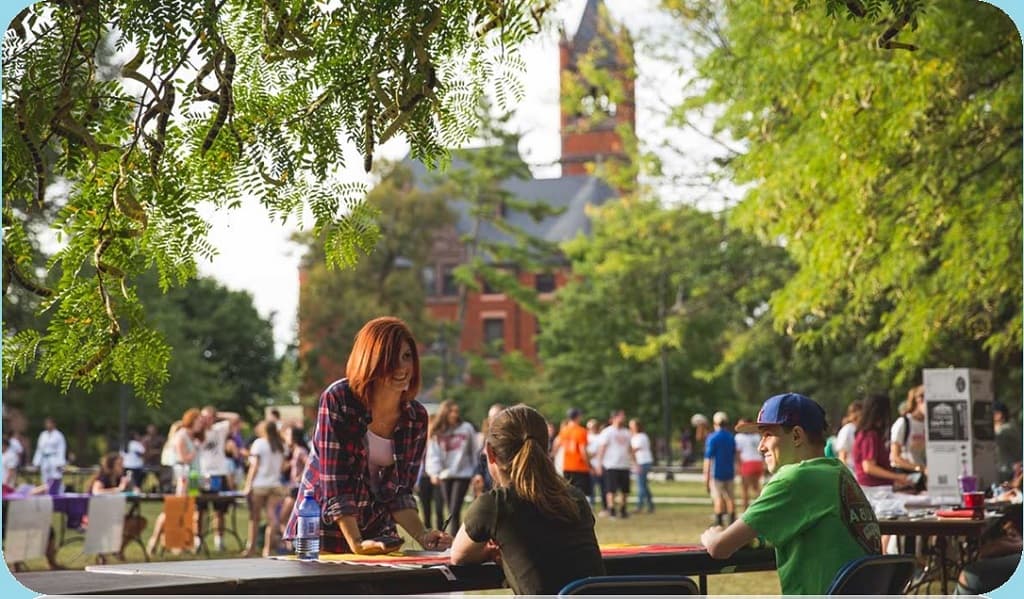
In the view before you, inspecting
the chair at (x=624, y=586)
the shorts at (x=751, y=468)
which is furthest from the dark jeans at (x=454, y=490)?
the chair at (x=624, y=586)

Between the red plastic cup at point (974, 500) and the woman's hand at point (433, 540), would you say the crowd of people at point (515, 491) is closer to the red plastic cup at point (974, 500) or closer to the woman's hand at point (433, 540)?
the woman's hand at point (433, 540)

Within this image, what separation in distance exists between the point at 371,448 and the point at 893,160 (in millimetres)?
10603

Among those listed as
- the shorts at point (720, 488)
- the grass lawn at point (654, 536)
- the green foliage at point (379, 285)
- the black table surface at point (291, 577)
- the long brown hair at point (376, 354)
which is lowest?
the grass lawn at point (654, 536)

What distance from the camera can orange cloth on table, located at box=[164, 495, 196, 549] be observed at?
61.2ft

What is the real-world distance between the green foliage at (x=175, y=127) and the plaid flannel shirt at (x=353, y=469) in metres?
0.65

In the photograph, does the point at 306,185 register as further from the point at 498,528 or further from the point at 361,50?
the point at 498,528

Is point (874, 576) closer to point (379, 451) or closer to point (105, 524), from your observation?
point (379, 451)

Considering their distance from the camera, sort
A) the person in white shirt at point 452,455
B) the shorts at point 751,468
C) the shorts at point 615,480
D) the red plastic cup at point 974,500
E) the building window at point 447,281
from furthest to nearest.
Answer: the building window at point 447,281 → the shorts at point 615,480 → the shorts at point 751,468 → the person in white shirt at point 452,455 → the red plastic cup at point 974,500

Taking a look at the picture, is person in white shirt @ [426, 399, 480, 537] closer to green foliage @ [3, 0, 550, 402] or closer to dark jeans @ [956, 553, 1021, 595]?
dark jeans @ [956, 553, 1021, 595]

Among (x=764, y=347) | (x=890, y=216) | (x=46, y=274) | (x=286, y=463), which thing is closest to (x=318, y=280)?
(x=764, y=347)

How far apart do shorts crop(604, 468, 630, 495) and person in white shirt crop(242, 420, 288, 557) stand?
9.14 metres

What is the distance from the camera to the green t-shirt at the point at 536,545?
5398mm

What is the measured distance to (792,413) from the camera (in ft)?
19.1

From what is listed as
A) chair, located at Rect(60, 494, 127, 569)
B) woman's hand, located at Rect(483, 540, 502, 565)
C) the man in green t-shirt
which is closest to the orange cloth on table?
chair, located at Rect(60, 494, 127, 569)
